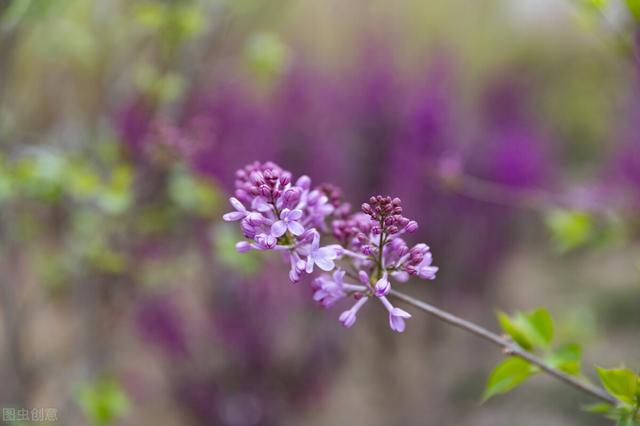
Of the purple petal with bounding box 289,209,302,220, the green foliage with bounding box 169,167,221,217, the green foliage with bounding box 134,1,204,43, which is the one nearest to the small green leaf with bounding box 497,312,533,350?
the purple petal with bounding box 289,209,302,220

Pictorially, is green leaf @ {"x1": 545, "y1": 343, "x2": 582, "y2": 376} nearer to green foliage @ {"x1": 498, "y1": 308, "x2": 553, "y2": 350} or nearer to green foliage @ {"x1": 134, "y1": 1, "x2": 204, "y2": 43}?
green foliage @ {"x1": 498, "y1": 308, "x2": 553, "y2": 350}

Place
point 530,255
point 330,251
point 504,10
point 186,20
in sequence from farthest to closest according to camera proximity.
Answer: point 504,10
point 530,255
point 186,20
point 330,251

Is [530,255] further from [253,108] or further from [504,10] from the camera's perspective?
[504,10]

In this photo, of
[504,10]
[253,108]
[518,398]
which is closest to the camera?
[518,398]

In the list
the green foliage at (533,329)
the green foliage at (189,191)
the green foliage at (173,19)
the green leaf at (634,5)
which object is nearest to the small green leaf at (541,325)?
the green foliage at (533,329)

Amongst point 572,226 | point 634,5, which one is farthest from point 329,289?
point 572,226

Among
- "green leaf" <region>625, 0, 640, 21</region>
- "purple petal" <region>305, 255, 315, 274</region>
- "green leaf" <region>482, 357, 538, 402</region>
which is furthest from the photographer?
"green leaf" <region>625, 0, 640, 21</region>

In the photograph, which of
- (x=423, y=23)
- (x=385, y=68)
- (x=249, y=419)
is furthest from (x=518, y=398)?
(x=423, y=23)

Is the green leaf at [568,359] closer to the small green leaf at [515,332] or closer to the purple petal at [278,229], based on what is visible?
the small green leaf at [515,332]
